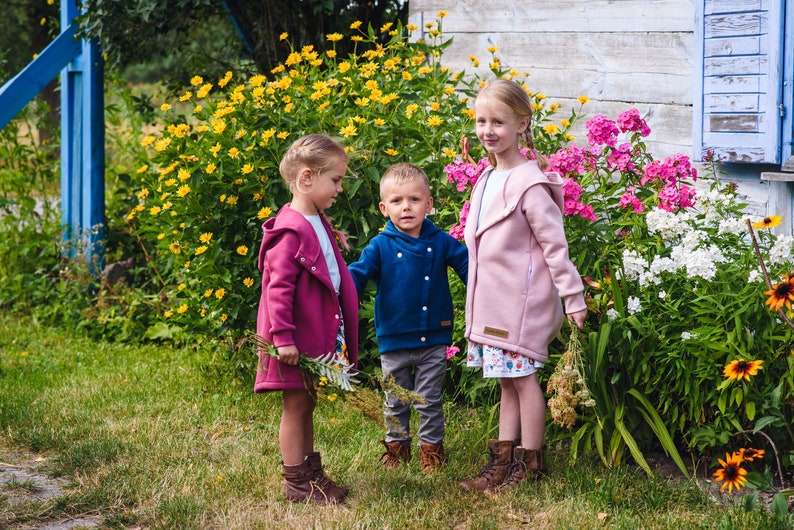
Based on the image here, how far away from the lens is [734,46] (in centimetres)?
459

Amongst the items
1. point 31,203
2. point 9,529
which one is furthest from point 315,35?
point 9,529

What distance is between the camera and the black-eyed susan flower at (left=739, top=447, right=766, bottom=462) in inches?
131

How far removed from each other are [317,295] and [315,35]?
15.8 feet

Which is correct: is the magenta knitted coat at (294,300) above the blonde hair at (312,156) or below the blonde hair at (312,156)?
below

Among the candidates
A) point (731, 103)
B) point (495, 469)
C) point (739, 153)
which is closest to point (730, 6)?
point (731, 103)

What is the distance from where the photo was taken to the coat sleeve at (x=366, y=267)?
3779mm

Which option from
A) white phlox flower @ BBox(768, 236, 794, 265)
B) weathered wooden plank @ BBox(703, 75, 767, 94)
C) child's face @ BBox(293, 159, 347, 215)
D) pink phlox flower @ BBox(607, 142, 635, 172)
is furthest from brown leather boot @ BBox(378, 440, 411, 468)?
weathered wooden plank @ BBox(703, 75, 767, 94)

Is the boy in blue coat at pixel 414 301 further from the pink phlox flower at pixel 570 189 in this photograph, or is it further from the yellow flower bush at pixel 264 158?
the yellow flower bush at pixel 264 158

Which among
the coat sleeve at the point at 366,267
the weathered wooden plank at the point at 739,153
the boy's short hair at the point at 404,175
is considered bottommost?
the coat sleeve at the point at 366,267

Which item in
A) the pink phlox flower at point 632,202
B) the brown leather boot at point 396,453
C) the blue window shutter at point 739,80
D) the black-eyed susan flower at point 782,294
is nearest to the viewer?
the black-eyed susan flower at point 782,294

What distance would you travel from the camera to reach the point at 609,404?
383cm

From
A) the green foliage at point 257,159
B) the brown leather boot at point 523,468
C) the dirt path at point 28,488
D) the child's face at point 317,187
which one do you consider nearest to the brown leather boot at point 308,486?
the brown leather boot at point 523,468

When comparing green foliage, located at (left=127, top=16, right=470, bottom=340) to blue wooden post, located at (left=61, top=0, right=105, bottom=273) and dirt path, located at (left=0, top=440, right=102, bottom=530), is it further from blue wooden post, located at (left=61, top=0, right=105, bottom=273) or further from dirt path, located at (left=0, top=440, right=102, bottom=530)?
blue wooden post, located at (left=61, top=0, right=105, bottom=273)

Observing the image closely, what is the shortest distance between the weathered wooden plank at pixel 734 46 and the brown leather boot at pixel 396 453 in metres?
2.53
